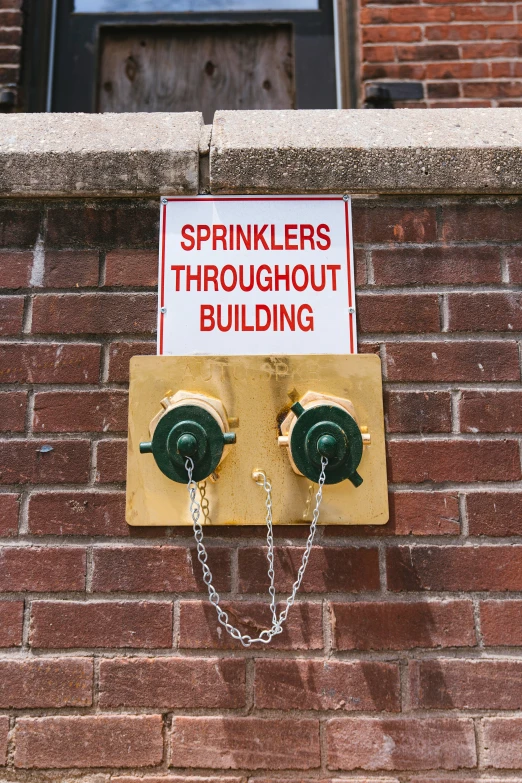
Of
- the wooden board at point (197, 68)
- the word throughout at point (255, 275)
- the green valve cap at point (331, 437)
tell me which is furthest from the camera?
the wooden board at point (197, 68)

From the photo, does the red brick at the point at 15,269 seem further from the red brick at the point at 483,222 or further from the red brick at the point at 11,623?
the red brick at the point at 483,222

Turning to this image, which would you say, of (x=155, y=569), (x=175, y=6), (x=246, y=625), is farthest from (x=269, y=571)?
(x=175, y=6)

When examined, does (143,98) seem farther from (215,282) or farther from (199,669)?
(199,669)

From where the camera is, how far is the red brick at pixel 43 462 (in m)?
1.47

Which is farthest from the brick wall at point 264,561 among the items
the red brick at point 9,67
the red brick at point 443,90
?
the red brick at point 9,67

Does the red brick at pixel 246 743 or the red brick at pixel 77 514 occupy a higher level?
the red brick at pixel 77 514

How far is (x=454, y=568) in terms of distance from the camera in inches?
55.5

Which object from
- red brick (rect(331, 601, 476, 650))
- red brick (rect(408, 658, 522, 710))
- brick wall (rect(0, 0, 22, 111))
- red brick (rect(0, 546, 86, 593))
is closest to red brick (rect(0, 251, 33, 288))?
red brick (rect(0, 546, 86, 593))

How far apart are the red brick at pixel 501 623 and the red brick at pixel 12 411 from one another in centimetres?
122

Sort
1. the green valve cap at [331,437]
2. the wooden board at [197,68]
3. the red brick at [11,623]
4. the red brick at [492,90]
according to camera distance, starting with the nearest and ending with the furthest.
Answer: the green valve cap at [331,437], the red brick at [11,623], the red brick at [492,90], the wooden board at [197,68]

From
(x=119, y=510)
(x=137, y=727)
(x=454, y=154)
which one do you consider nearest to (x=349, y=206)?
(x=454, y=154)

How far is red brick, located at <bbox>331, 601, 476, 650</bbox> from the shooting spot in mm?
1376

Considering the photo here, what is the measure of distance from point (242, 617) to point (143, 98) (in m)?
1.95

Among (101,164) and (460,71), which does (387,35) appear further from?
(101,164)
